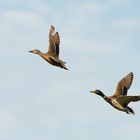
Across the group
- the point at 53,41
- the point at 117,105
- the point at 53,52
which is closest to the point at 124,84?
the point at 117,105

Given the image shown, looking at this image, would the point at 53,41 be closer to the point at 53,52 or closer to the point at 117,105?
the point at 53,52

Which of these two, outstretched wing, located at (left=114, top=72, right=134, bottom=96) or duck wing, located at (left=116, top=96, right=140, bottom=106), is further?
outstretched wing, located at (left=114, top=72, right=134, bottom=96)

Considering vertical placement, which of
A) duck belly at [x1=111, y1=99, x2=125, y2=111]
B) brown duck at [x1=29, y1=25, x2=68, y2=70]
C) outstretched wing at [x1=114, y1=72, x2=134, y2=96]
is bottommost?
duck belly at [x1=111, y1=99, x2=125, y2=111]

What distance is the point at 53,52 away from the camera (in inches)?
1453

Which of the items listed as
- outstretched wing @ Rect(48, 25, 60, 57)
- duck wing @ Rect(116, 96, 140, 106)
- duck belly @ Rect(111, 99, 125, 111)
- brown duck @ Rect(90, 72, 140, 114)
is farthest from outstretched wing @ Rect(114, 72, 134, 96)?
outstretched wing @ Rect(48, 25, 60, 57)

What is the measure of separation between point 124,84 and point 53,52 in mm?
6536

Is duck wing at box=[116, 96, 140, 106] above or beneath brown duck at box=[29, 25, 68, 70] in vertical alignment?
beneath

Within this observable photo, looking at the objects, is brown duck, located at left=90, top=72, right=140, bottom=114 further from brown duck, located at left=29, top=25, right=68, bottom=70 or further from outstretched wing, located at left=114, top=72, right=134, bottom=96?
brown duck, located at left=29, top=25, right=68, bottom=70

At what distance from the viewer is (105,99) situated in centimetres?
3030

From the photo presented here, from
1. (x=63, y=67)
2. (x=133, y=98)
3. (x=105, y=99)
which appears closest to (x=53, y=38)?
(x=63, y=67)

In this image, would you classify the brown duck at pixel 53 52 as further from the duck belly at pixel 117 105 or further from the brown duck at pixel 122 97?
the duck belly at pixel 117 105

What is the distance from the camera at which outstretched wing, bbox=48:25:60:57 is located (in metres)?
37.1

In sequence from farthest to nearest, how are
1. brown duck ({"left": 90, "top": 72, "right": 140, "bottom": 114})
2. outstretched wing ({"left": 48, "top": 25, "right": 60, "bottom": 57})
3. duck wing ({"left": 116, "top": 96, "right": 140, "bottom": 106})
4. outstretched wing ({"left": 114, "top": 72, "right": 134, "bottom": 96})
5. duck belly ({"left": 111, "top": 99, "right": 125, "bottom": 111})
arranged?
outstretched wing ({"left": 48, "top": 25, "right": 60, "bottom": 57}) < outstretched wing ({"left": 114, "top": 72, "right": 134, "bottom": 96}) < duck belly ({"left": 111, "top": 99, "right": 125, "bottom": 111}) < brown duck ({"left": 90, "top": 72, "right": 140, "bottom": 114}) < duck wing ({"left": 116, "top": 96, "right": 140, "bottom": 106})

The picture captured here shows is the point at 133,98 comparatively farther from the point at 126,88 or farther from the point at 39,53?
the point at 39,53
